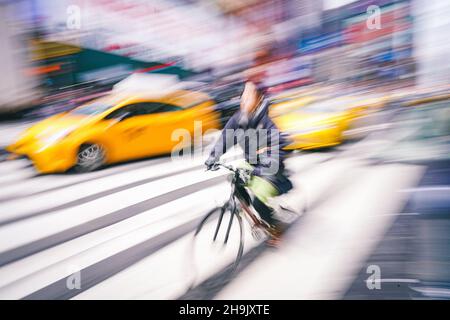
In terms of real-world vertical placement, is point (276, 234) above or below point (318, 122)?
below

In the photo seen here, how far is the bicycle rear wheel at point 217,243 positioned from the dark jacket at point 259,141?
0.39 meters

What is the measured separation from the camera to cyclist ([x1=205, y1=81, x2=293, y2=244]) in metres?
2.33

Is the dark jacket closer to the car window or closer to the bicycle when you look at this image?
the bicycle

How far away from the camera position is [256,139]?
2.35 m

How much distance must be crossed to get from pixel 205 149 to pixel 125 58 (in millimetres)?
829

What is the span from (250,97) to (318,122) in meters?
0.52

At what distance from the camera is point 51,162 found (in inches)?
90.7

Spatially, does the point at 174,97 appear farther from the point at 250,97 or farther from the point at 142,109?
the point at 250,97

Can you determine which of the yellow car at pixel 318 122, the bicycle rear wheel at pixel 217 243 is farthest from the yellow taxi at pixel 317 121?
the bicycle rear wheel at pixel 217 243

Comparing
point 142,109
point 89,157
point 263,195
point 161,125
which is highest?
point 142,109

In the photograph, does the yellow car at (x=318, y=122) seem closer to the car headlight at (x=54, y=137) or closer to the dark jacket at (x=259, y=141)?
the dark jacket at (x=259, y=141)

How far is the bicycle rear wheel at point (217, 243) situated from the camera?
2328 mm

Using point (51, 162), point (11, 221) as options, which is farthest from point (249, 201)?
point (11, 221)

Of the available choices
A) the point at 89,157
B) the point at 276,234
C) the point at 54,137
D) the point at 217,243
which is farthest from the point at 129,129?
the point at 276,234
